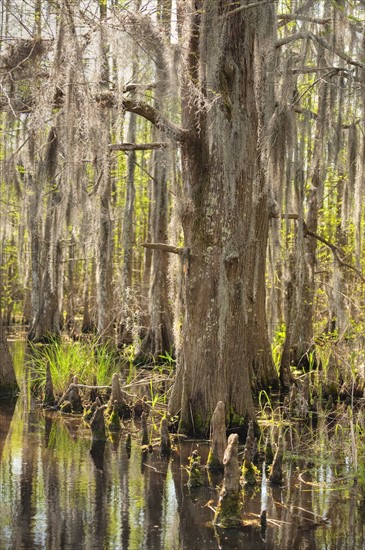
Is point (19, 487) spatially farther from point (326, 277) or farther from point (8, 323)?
point (8, 323)

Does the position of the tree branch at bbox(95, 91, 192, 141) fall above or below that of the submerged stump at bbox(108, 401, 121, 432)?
above

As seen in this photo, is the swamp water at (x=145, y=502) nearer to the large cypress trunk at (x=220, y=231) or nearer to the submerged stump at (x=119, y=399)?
the large cypress trunk at (x=220, y=231)

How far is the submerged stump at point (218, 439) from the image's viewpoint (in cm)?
678

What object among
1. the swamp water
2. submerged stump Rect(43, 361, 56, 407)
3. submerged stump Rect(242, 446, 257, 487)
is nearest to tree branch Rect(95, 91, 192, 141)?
the swamp water

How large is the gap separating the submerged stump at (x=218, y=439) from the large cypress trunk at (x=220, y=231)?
42.3 inches

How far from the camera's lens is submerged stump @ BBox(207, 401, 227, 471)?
678 cm

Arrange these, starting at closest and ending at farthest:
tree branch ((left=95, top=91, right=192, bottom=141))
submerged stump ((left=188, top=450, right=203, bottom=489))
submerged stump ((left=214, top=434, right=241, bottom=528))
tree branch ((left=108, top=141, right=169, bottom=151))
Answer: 1. submerged stump ((left=214, top=434, right=241, bottom=528))
2. submerged stump ((left=188, top=450, right=203, bottom=489))
3. tree branch ((left=95, top=91, right=192, bottom=141))
4. tree branch ((left=108, top=141, right=169, bottom=151))

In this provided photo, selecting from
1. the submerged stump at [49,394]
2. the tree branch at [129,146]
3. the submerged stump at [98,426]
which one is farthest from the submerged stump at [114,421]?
the tree branch at [129,146]

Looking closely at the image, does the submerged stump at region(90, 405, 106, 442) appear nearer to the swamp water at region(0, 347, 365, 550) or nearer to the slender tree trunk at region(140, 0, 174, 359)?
the swamp water at region(0, 347, 365, 550)

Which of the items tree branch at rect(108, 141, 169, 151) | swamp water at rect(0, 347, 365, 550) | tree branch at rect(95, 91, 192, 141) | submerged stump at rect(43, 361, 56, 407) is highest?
tree branch at rect(95, 91, 192, 141)

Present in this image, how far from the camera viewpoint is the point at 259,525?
222 inches

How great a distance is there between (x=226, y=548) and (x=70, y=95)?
144 inches

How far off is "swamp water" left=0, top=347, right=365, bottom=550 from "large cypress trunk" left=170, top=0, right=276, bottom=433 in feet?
1.79

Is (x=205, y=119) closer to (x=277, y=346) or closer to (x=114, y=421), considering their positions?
(x=114, y=421)
